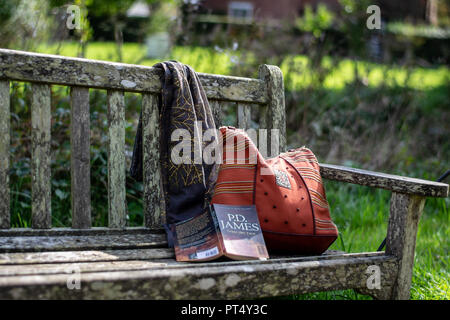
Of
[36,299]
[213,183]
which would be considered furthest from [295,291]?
[36,299]

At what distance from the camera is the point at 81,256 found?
156cm

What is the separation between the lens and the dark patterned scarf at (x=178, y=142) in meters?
1.93

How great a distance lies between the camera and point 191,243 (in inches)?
67.2

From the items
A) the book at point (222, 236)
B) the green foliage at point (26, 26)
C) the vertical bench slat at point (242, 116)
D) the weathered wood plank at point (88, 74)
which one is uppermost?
the green foliage at point (26, 26)

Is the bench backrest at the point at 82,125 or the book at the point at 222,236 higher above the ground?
the bench backrest at the point at 82,125

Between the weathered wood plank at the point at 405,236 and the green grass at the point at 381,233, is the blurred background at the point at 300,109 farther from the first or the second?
the weathered wood plank at the point at 405,236

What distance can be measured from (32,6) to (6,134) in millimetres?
1931

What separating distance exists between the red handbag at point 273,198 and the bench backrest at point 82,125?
334 millimetres

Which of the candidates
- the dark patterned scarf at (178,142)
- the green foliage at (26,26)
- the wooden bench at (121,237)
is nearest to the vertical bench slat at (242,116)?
the wooden bench at (121,237)

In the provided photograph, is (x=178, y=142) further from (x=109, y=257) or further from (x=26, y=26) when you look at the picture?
(x=26, y=26)

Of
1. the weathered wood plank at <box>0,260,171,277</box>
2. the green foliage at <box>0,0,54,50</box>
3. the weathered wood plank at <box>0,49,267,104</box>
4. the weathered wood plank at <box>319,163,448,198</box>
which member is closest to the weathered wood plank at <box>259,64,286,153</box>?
the weathered wood plank at <box>0,49,267,104</box>

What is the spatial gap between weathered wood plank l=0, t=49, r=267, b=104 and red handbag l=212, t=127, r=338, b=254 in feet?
1.17

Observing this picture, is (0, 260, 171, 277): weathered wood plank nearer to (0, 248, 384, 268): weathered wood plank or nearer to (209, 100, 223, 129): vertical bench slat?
(0, 248, 384, 268): weathered wood plank

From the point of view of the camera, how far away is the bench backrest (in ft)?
5.76
